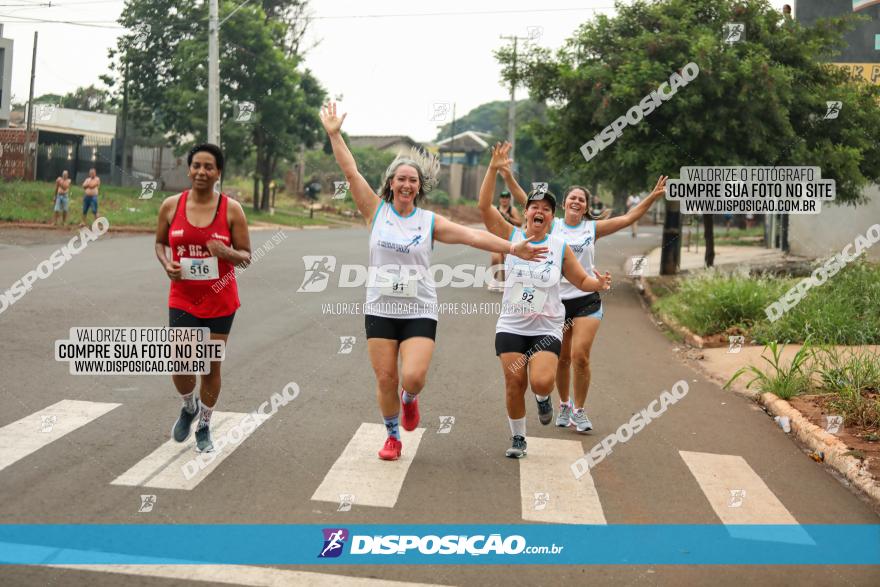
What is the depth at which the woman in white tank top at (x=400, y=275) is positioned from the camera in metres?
6.69

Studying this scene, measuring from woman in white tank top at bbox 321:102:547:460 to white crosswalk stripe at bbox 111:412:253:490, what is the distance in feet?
3.95

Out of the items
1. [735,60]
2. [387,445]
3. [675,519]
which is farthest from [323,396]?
[735,60]

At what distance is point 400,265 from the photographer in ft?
22.0

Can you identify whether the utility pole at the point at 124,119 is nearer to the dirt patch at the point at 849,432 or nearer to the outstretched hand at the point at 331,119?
the outstretched hand at the point at 331,119

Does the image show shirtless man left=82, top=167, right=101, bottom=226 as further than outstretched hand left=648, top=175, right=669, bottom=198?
Yes

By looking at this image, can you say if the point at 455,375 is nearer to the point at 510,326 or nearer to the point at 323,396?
the point at 323,396

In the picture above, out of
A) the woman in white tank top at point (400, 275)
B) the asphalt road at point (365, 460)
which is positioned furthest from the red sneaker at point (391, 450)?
the asphalt road at point (365, 460)

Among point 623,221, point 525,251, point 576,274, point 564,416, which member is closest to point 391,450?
point 525,251

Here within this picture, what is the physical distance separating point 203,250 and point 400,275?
137 centimetres

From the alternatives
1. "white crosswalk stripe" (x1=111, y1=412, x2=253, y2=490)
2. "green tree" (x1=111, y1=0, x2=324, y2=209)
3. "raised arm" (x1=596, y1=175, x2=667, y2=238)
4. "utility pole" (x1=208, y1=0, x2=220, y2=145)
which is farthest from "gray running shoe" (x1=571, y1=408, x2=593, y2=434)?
"green tree" (x1=111, y1=0, x2=324, y2=209)

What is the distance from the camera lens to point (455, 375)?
10.4 meters

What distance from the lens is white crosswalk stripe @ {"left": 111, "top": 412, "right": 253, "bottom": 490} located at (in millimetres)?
6105

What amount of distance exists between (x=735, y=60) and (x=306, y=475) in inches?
566

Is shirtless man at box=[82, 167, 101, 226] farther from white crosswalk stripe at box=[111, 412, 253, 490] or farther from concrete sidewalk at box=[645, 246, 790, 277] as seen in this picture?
white crosswalk stripe at box=[111, 412, 253, 490]
